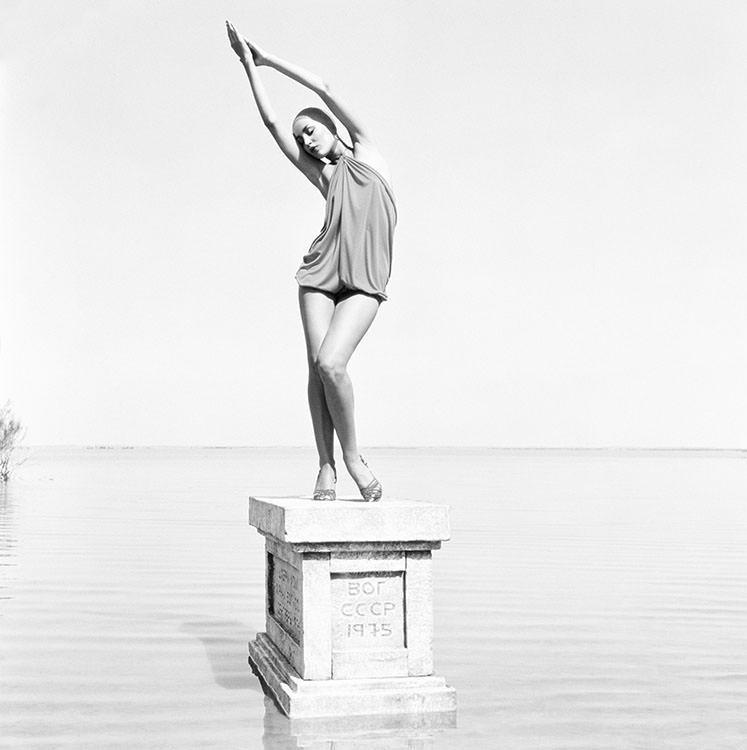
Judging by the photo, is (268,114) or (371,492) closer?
(371,492)

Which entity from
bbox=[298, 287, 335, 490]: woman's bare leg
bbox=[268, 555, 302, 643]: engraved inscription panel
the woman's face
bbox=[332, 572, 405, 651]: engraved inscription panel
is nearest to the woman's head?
the woman's face

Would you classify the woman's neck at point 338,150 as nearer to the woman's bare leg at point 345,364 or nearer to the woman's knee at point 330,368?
the woman's bare leg at point 345,364

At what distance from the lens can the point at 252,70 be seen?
6637 millimetres

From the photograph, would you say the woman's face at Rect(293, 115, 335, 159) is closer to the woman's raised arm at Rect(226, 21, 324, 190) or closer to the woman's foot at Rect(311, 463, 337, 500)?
the woman's raised arm at Rect(226, 21, 324, 190)

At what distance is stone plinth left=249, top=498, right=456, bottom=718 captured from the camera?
5410 mm

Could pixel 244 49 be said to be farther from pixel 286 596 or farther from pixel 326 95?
pixel 286 596

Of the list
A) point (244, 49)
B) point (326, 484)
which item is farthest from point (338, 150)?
point (326, 484)

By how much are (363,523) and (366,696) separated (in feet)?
2.68

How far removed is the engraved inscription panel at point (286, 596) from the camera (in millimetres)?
5694

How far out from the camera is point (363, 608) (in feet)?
18.3

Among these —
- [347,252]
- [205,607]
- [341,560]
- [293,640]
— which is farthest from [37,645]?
[347,252]

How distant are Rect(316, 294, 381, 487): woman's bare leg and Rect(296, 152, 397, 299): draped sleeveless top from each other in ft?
0.38

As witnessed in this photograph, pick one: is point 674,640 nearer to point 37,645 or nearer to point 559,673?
point 559,673

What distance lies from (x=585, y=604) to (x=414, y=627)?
428 centimetres
